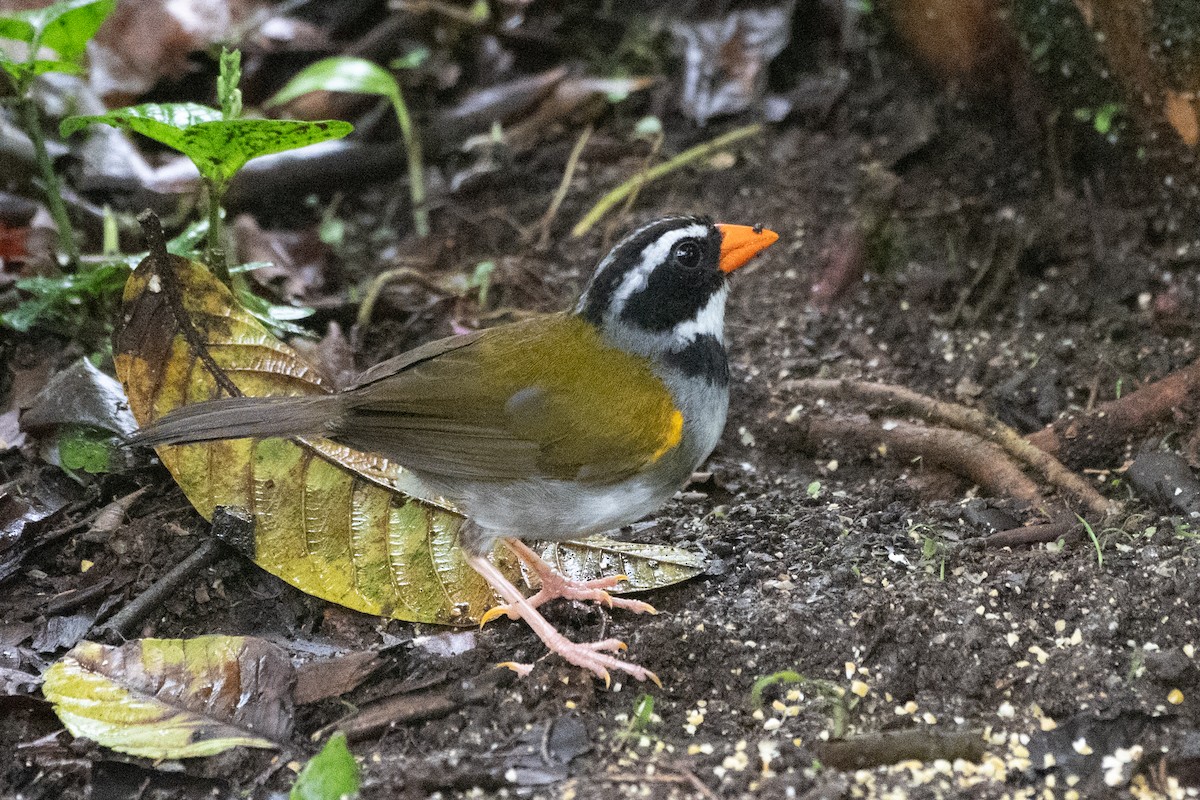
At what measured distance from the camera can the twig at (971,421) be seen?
383 centimetres

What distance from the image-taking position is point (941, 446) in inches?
161

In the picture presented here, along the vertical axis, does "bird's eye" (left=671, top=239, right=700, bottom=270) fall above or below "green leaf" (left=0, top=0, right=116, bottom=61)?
below

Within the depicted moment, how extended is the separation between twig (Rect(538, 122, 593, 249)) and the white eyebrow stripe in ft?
6.21

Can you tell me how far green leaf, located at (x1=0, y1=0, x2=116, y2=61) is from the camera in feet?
12.9

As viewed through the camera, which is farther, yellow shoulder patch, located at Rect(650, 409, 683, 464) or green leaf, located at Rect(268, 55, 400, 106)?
green leaf, located at Rect(268, 55, 400, 106)

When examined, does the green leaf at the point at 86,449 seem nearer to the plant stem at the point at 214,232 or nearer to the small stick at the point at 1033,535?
the plant stem at the point at 214,232

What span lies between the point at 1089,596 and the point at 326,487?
7.23ft

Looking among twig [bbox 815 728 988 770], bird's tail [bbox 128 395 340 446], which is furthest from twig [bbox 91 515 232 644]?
twig [bbox 815 728 988 770]

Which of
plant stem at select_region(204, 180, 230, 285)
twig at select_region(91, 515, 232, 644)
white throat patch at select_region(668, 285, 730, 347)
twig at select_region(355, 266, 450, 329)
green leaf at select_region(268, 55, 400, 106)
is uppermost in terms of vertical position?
green leaf at select_region(268, 55, 400, 106)

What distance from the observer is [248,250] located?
538 centimetres

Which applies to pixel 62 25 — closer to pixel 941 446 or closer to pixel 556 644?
pixel 556 644

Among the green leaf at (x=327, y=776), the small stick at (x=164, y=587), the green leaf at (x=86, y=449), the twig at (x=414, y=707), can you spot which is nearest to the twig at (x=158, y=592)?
the small stick at (x=164, y=587)

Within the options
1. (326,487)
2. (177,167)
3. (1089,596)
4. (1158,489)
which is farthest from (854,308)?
(177,167)

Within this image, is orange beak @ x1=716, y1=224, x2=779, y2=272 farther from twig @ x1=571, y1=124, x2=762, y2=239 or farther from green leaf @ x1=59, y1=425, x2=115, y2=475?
green leaf @ x1=59, y1=425, x2=115, y2=475
